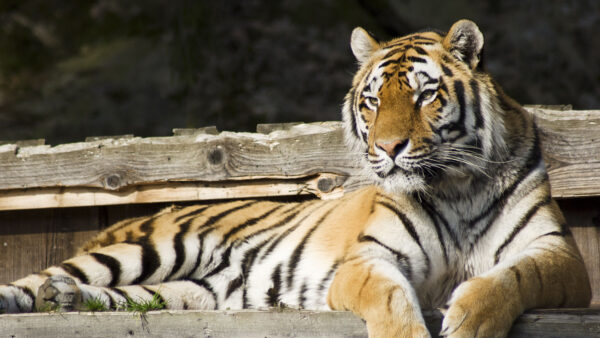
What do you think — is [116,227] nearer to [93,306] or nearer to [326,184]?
[93,306]

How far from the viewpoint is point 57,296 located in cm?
271

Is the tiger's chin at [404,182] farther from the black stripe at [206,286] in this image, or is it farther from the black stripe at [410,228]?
the black stripe at [206,286]

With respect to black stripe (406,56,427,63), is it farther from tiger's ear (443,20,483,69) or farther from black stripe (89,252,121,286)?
black stripe (89,252,121,286)

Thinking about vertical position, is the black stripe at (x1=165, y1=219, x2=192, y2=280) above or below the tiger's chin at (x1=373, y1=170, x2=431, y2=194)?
below

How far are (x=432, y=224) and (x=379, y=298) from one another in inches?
20.8

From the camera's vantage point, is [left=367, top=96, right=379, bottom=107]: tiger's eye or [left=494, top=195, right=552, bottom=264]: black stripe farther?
[left=367, top=96, right=379, bottom=107]: tiger's eye

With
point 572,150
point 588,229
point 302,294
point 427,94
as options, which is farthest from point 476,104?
point 588,229

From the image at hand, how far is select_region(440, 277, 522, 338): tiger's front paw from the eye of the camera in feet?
6.79

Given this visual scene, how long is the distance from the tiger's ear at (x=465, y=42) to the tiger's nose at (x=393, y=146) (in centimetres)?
46

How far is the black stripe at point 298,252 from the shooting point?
3206 millimetres

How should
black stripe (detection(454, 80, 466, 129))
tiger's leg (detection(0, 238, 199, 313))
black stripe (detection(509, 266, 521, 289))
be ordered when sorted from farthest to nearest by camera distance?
tiger's leg (detection(0, 238, 199, 313)), black stripe (detection(454, 80, 466, 129)), black stripe (detection(509, 266, 521, 289))

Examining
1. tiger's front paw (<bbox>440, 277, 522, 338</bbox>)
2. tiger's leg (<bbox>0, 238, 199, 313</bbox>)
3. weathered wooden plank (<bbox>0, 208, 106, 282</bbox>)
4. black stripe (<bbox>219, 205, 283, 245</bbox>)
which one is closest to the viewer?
tiger's front paw (<bbox>440, 277, 522, 338</bbox>)

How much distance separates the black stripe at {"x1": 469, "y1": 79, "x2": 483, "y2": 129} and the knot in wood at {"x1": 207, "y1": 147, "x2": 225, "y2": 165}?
55.1 inches

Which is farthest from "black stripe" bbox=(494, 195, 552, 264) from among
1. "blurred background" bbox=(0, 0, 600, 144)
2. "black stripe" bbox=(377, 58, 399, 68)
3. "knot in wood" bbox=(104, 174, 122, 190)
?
"blurred background" bbox=(0, 0, 600, 144)
